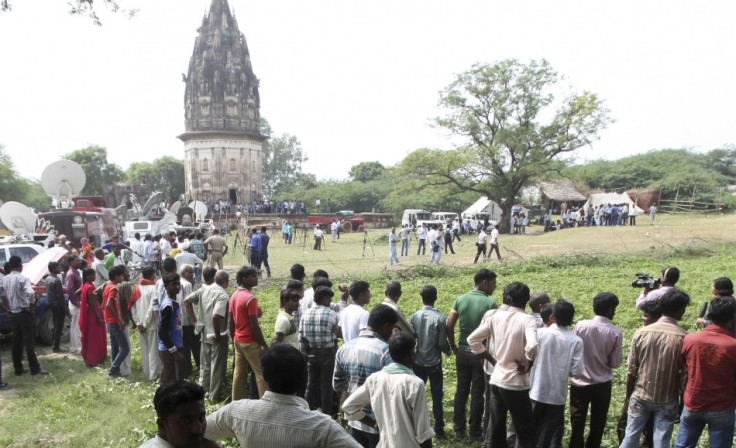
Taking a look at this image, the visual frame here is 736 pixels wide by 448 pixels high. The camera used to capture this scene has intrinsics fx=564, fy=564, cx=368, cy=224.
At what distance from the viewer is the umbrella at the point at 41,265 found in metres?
11.1

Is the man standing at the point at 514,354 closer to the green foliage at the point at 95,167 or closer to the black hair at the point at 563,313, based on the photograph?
the black hair at the point at 563,313

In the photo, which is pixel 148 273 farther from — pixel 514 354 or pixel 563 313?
pixel 563 313

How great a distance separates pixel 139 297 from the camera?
833cm

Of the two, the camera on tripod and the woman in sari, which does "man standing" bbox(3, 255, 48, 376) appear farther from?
the camera on tripod

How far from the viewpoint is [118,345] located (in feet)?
27.9

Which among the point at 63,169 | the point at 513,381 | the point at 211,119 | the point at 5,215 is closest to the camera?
the point at 513,381

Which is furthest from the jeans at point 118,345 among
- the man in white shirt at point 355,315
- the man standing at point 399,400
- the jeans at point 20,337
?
the man standing at point 399,400

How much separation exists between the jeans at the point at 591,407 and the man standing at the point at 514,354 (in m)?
0.46

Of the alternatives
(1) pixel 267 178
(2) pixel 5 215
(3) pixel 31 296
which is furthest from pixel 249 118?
(3) pixel 31 296

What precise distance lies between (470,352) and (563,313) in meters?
1.30

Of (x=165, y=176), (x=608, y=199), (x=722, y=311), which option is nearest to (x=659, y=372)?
(x=722, y=311)

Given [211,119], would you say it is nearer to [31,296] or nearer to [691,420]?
[31,296]

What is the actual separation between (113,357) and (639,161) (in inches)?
2332

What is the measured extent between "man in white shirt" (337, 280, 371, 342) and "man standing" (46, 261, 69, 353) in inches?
244
